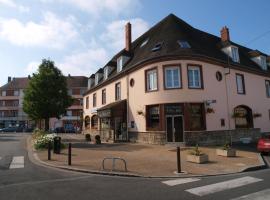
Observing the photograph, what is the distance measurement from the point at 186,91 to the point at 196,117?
223cm

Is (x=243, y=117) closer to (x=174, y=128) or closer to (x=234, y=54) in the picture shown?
(x=234, y=54)

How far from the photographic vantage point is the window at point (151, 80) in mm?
20594

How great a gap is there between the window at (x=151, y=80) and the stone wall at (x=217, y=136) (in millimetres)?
4620

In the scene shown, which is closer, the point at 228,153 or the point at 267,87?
the point at 228,153

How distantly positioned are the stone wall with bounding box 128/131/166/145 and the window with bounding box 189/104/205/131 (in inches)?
93.5

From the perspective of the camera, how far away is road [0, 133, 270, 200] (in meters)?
6.43

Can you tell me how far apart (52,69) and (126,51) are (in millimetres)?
9202

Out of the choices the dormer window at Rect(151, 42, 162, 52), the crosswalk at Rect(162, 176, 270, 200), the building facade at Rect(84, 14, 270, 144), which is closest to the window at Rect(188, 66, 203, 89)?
the building facade at Rect(84, 14, 270, 144)

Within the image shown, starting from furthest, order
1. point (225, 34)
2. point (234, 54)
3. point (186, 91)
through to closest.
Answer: point (225, 34)
point (234, 54)
point (186, 91)

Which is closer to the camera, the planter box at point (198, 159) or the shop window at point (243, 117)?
the planter box at point (198, 159)

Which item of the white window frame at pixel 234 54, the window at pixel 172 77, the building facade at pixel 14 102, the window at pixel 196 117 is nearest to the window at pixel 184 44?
the window at pixel 172 77

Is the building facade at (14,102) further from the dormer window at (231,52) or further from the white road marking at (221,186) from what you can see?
the white road marking at (221,186)

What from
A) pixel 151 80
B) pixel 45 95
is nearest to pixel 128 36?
pixel 151 80

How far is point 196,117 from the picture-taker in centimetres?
1972
